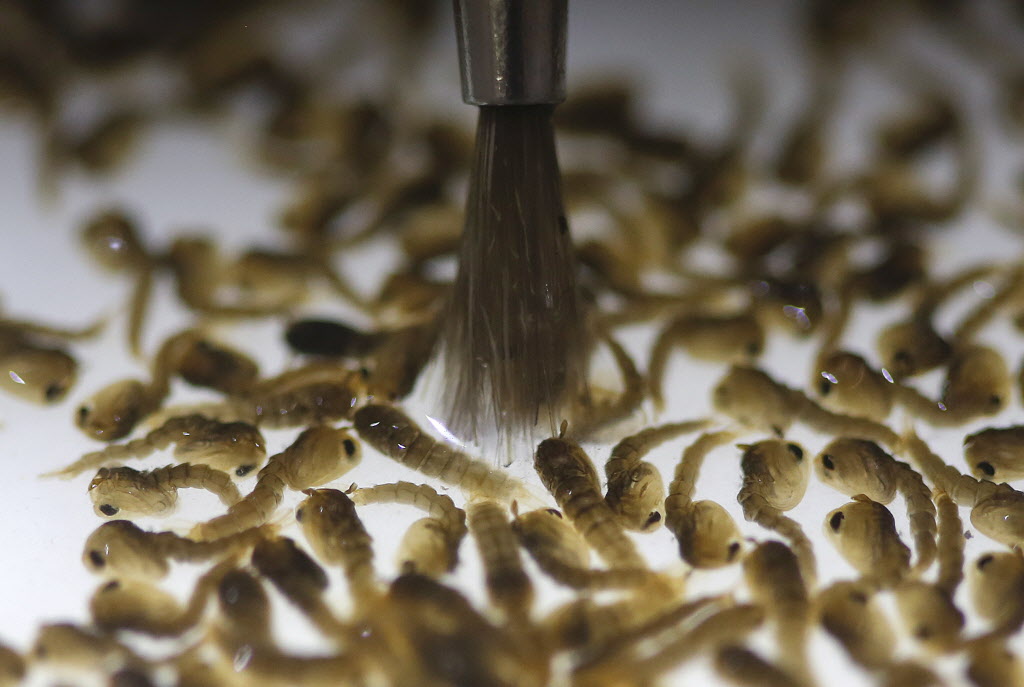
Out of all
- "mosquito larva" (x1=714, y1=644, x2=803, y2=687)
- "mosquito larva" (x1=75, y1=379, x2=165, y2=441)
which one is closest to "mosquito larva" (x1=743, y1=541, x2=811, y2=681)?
"mosquito larva" (x1=714, y1=644, x2=803, y2=687)

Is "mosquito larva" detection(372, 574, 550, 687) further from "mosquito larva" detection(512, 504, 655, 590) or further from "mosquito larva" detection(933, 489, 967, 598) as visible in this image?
"mosquito larva" detection(933, 489, 967, 598)

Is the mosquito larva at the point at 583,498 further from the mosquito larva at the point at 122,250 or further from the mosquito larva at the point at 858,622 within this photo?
the mosquito larva at the point at 122,250

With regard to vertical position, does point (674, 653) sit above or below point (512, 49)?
below

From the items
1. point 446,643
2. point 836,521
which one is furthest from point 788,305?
point 446,643

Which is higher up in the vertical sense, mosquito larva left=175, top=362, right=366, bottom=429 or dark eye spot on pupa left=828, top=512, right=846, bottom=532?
mosquito larva left=175, top=362, right=366, bottom=429

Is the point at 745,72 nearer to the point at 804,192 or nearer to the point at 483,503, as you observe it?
the point at 804,192

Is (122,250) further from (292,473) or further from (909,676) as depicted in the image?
(909,676)
